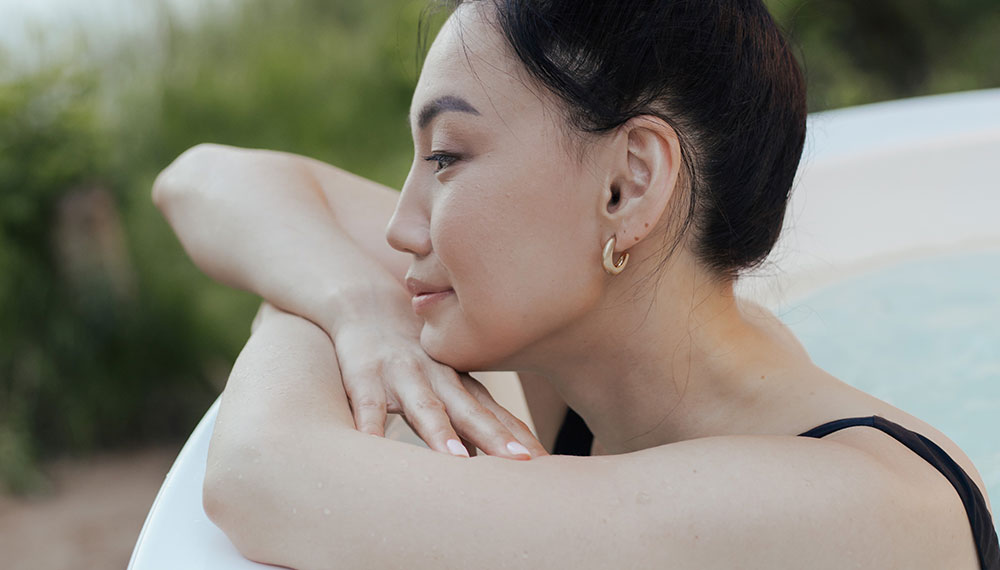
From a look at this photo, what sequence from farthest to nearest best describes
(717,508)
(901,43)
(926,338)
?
1. (901,43)
2. (926,338)
3. (717,508)

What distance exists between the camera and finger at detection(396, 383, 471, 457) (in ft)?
3.56

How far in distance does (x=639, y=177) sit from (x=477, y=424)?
0.32 metres

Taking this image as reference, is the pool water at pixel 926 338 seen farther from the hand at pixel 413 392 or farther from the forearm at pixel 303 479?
the forearm at pixel 303 479

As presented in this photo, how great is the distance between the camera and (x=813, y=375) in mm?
1251

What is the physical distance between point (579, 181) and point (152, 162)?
3.02 metres

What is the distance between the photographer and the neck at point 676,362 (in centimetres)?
121

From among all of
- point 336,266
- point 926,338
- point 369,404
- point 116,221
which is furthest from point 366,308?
point 116,221

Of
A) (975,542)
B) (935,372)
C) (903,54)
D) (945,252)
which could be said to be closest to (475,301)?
(975,542)

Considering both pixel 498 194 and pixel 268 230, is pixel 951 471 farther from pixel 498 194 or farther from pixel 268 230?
pixel 268 230

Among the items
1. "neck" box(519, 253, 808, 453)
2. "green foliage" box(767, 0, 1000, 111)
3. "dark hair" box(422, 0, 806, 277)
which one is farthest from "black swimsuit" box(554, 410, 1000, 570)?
"green foliage" box(767, 0, 1000, 111)

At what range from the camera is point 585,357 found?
4.11ft

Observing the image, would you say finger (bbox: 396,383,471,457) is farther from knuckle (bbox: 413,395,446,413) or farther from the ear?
the ear

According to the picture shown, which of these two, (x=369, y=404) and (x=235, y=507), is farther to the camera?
(x=369, y=404)

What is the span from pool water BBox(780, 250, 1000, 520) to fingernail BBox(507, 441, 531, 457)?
0.93m
